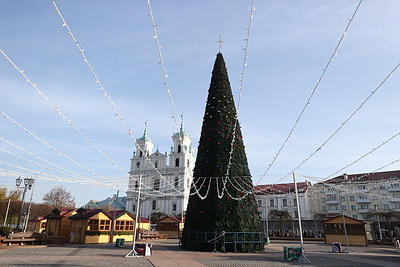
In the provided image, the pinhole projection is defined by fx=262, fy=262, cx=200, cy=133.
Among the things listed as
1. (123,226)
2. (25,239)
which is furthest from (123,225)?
(25,239)

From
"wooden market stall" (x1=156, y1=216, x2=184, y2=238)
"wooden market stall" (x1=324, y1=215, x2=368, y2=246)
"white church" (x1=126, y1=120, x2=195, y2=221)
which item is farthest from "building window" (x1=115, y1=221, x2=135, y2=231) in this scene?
"white church" (x1=126, y1=120, x2=195, y2=221)

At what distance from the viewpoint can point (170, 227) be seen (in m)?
37.0

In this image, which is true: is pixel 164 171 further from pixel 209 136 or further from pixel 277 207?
pixel 209 136

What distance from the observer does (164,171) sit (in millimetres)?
79938

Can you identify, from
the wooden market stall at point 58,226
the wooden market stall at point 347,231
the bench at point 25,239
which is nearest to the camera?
the bench at point 25,239

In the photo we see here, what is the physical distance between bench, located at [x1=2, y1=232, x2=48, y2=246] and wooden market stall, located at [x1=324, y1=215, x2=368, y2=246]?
2718 cm

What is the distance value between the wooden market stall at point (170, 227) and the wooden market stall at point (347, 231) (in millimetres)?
18513

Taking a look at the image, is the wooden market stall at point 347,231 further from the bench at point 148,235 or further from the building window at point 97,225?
the building window at point 97,225

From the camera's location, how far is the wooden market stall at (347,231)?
26328 millimetres

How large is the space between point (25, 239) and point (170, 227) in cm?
1998

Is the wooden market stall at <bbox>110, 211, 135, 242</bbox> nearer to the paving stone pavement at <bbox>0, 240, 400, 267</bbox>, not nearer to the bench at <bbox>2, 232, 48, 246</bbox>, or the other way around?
the bench at <bbox>2, 232, 48, 246</bbox>

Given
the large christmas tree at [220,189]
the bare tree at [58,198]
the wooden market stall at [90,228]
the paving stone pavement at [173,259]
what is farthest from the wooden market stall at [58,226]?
the bare tree at [58,198]

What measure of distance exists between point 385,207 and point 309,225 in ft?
72.4

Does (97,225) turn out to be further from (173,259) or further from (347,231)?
(347,231)
